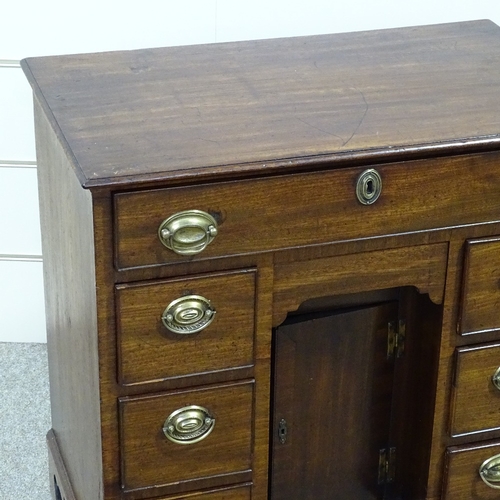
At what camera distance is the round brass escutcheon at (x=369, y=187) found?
142cm

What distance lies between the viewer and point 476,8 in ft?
6.78

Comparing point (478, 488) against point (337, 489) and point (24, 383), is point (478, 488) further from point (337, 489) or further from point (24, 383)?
point (24, 383)

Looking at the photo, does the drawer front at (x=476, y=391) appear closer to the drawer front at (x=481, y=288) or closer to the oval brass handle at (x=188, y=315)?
the drawer front at (x=481, y=288)

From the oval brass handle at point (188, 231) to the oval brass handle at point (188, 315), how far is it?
68 mm

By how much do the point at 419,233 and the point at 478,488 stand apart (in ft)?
1.45

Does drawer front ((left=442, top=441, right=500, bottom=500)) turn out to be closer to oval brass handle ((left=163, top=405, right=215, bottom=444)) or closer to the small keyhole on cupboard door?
the small keyhole on cupboard door

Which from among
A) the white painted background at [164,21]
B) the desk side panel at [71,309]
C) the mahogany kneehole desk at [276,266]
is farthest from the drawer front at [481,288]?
the white painted background at [164,21]

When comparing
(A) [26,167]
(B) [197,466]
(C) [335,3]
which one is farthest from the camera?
(A) [26,167]

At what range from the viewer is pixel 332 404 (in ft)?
5.44

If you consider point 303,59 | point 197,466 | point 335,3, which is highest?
point 335,3

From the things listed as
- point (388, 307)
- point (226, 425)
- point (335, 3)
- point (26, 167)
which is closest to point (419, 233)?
point (388, 307)

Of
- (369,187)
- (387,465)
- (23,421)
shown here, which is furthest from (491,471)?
(23,421)

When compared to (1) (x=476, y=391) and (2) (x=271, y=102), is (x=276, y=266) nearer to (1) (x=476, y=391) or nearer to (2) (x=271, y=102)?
(2) (x=271, y=102)

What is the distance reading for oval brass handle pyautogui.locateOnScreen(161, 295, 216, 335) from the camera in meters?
1.42
